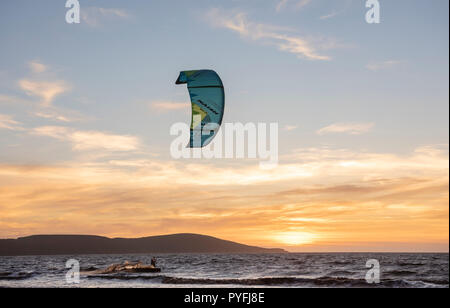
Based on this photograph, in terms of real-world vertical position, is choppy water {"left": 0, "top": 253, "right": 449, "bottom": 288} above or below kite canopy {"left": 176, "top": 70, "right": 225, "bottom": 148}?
below

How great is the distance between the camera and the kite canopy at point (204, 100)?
11.8 metres

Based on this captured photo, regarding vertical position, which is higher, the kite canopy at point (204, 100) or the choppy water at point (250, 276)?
the kite canopy at point (204, 100)

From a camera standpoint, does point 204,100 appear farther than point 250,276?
No

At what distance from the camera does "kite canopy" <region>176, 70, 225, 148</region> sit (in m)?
11.8

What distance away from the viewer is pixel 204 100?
474 inches

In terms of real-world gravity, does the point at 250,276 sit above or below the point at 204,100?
below

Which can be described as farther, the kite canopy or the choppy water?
the choppy water

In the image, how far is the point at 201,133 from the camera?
38.4 feet

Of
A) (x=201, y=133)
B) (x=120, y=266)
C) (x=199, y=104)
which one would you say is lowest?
(x=120, y=266)
